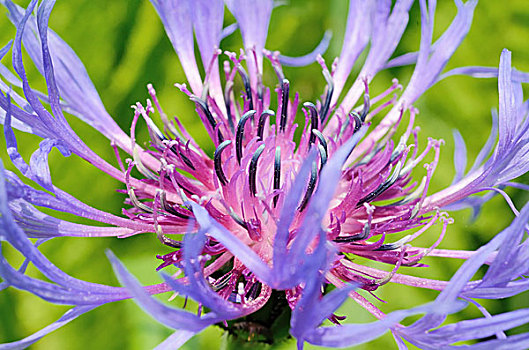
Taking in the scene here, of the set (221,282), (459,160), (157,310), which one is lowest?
(459,160)

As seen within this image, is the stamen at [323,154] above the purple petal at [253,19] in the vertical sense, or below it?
below

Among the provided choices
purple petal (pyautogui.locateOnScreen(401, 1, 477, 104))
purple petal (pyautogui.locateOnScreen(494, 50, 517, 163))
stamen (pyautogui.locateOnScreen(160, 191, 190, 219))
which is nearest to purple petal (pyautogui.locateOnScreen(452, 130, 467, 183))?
purple petal (pyautogui.locateOnScreen(401, 1, 477, 104))

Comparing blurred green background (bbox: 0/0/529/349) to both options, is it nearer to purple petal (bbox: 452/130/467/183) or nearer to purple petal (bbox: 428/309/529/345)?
purple petal (bbox: 452/130/467/183)

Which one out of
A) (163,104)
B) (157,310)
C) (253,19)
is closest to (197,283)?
(157,310)

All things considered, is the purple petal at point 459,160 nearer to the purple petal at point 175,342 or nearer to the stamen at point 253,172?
the stamen at point 253,172

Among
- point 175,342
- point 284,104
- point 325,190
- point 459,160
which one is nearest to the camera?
point 325,190

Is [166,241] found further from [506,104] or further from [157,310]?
[506,104]

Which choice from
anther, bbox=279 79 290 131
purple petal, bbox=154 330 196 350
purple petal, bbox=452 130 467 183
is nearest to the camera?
purple petal, bbox=154 330 196 350

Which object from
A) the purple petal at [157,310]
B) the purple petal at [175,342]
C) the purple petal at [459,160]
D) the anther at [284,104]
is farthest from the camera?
the purple petal at [459,160]

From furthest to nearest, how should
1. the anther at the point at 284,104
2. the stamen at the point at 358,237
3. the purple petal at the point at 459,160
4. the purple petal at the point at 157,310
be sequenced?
the purple petal at the point at 459,160 → the anther at the point at 284,104 → the stamen at the point at 358,237 → the purple petal at the point at 157,310

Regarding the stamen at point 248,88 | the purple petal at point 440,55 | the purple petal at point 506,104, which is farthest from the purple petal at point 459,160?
the stamen at point 248,88
